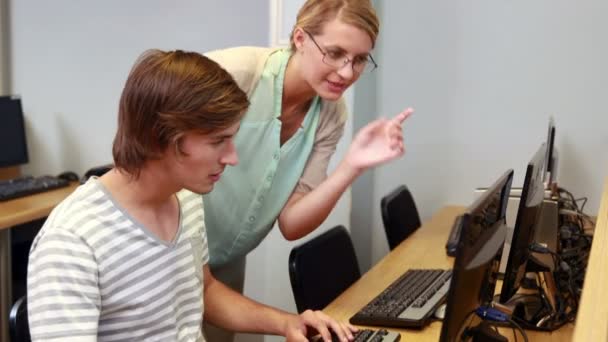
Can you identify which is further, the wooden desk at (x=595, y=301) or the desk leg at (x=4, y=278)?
the desk leg at (x=4, y=278)

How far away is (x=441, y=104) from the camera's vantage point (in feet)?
9.98

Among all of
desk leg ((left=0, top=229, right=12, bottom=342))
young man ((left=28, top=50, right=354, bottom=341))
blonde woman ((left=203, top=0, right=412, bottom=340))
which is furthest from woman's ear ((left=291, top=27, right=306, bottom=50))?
desk leg ((left=0, top=229, right=12, bottom=342))

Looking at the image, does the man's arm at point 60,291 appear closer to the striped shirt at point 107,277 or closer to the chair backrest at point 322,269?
the striped shirt at point 107,277

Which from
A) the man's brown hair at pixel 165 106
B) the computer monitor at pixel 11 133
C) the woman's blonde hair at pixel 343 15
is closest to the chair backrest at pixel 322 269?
the woman's blonde hair at pixel 343 15

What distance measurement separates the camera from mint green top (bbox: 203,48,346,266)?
1.78m

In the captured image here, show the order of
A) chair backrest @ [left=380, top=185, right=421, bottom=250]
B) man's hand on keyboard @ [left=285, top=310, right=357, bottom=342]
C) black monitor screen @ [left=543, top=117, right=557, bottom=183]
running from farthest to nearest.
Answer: chair backrest @ [left=380, top=185, right=421, bottom=250], black monitor screen @ [left=543, top=117, right=557, bottom=183], man's hand on keyboard @ [left=285, top=310, right=357, bottom=342]

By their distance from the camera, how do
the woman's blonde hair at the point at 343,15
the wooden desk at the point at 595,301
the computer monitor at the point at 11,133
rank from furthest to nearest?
the computer monitor at the point at 11,133 < the woman's blonde hair at the point at 343,15 < the wooden desk at the point at 595,301

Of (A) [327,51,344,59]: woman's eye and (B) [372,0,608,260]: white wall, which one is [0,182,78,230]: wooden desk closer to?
(B) [372,0,608,260]: white wall

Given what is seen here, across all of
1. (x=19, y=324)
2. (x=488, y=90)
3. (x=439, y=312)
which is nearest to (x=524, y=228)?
(x=439, y=312)

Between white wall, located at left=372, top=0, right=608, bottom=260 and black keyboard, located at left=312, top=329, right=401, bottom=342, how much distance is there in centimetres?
159

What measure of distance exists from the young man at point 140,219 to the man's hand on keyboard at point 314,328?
0.78 feet

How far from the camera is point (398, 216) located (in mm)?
2646

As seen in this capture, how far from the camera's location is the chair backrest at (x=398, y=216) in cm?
255

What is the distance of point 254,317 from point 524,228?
1.94ft
